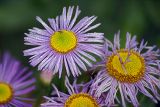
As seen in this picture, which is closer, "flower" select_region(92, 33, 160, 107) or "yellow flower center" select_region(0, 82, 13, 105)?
"flower" select_region(92, 33, 160, 107)

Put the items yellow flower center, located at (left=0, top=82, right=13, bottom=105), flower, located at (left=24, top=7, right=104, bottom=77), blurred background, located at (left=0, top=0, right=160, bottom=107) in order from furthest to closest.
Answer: blurred background, located at (left=0, top=0, right=160, bottom=107)
yellow flower center, located at (left=0, top=82, right=13, bottom=105)
flower, located at (left=24, top=7, right=104, bottom=77)

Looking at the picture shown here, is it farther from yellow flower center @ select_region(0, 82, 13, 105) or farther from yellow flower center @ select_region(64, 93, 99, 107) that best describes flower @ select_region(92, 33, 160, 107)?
yellow flower center @ select_region(0, 82, 13, 105)

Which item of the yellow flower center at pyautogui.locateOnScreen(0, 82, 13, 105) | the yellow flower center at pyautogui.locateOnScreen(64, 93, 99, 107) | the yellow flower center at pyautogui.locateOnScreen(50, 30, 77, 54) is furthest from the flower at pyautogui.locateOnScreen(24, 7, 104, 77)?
the yellow flower center at pyautogui.locateOnScreen(0, 82, 13, 105)

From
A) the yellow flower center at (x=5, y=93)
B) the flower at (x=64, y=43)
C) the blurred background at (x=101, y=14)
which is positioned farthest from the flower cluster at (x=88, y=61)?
the blurred background at (x=101, y=14)

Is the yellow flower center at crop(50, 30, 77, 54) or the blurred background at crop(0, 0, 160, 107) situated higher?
the blurred background at crop(0, 0, 160, 107)

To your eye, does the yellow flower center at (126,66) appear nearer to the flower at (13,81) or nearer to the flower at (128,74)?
the flower at (128,74)

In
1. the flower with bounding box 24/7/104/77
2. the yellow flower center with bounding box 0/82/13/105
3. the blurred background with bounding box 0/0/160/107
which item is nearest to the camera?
the flower with bounding box 24/7/104/77

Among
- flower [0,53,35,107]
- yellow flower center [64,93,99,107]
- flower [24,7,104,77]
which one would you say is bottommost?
yellow flower center [64,93,99,107]
